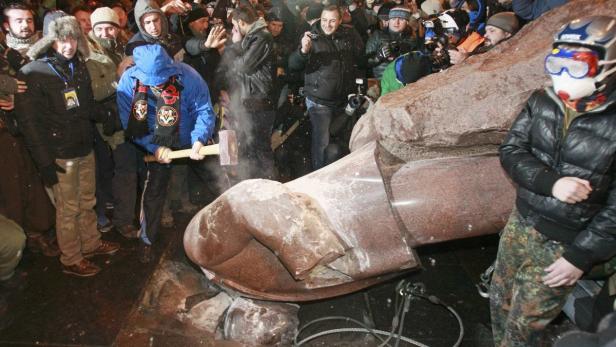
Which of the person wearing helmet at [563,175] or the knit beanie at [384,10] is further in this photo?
the knit beanie at [384,10]

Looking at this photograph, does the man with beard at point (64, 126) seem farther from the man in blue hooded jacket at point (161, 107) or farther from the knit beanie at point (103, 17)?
the knit beanie at point (103, 17)

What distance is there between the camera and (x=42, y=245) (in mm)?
4375

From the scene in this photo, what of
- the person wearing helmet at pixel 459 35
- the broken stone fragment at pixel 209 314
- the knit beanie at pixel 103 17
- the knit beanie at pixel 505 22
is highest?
the knit beanie at pixel 103 17

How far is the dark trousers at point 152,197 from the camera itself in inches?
163

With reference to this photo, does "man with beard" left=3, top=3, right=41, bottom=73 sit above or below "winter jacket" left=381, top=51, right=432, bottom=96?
above

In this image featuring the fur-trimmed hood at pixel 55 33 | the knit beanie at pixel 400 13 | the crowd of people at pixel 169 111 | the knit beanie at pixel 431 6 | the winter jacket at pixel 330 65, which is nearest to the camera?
the crowd of people at pixel 169 111

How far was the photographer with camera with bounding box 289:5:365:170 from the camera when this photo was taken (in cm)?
543

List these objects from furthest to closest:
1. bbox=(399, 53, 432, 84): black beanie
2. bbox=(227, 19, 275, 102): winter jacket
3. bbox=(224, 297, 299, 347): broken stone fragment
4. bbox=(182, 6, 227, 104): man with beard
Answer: bbox=(227, 19, 275, 102): winter jacket → bbox=(182, 6, 227, 104): man with beard → bbox=(399, 53, 432, 84): black beanie → bbox=(224, 297, 299, 347): broken stone fragment

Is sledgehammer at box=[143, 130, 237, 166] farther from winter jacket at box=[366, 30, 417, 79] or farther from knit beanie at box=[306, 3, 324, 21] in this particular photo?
knit beanie at box=[306, 3, 324, 21]

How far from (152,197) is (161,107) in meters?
0.90

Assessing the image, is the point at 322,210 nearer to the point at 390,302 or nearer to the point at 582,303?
the point at 390,302

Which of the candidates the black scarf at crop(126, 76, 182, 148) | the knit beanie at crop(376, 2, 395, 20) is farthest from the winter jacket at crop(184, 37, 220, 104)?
the knit beanie at crop(376, 2, 395, 20)

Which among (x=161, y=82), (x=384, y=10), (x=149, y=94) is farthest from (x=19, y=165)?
(x=384, y=10)

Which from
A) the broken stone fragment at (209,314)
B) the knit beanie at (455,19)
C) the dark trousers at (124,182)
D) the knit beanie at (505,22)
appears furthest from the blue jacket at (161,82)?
the knit beanie at (455,19)
